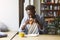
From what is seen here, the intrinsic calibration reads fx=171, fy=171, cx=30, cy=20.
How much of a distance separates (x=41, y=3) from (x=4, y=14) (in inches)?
35.7

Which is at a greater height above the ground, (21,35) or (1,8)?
(1,8)

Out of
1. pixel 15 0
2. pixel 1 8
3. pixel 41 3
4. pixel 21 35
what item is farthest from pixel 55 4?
pixel 21 35

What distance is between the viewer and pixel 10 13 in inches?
141

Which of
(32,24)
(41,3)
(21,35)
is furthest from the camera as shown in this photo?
(41,3)

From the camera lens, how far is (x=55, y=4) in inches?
159

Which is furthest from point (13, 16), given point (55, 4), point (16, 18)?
point (55, 4)

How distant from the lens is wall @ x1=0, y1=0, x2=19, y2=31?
11.7 feet

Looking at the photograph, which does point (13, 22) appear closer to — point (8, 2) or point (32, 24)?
point (8, 2)

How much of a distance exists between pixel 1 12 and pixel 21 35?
1277 mm

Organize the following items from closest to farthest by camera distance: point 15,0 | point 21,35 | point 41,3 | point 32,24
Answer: point 21,35 < point 32,24 < point 15,0 < point 41,3

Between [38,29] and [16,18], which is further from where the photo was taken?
[16,18]

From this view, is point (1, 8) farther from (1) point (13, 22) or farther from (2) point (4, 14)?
(1) point (13, 22)

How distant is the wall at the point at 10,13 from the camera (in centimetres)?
356

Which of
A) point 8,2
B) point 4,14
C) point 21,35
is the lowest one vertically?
point 21,35
